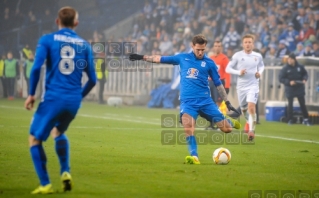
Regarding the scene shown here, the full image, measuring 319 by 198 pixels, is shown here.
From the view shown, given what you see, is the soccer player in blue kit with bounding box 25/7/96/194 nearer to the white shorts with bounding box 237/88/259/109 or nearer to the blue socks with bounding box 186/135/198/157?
the blue socks with bounding box 186/135/198/157

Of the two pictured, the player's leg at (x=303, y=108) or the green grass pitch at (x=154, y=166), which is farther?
the player's leg at (x=303, y=108)

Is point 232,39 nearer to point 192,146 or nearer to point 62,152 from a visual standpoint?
point 192,146

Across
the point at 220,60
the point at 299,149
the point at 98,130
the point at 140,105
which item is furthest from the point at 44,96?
the point at 140,105

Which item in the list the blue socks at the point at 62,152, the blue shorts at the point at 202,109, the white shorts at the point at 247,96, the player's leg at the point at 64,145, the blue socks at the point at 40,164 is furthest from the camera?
the white shorts at the point at 247,96

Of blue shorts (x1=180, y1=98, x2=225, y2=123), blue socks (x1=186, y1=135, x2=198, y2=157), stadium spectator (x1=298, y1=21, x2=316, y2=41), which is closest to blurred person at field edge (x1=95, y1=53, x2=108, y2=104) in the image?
stadium spectator (x1=298, y1=21, x2=316, y2=41)

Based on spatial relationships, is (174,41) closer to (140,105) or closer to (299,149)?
(140,105)

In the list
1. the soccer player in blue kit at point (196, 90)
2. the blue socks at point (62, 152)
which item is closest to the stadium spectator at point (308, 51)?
the soccer player in blue kit at point (196, 90)

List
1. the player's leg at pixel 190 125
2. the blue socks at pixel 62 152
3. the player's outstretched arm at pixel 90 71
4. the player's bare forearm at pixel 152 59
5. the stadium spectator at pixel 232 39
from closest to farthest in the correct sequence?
1. the blue socks at pixel 62 152
2. the player's outstretched arm at pixel 90 71
3. the player's bare forearm at pixel 152 59
4. the player's leg at pixel 190 125
5. the stadium spectator at pixel 232 39

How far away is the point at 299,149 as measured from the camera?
14188mm

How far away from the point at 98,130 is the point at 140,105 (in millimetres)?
14304

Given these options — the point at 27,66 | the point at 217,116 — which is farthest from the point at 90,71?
the point at 27,66

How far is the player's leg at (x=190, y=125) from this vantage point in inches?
441

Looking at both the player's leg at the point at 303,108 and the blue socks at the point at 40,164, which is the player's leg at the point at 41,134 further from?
the player's leg at the point at 303,108

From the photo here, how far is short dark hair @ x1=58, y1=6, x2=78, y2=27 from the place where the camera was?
26.7 feet
